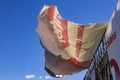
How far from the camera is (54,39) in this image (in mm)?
13188

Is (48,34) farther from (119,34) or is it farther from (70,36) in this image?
(119,34)

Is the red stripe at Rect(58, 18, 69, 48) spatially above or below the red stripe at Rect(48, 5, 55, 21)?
below

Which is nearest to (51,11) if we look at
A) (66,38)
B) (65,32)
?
(65,32)

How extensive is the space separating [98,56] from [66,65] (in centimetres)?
172

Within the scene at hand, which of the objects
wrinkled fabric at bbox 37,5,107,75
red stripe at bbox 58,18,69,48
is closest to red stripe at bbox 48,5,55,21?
wrinkled fabric at bbox 37,5,107,75

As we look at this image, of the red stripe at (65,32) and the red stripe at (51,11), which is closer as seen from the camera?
the red stripe at (51,11)

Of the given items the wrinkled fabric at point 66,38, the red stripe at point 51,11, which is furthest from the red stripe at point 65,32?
the red stripe at point 51,11

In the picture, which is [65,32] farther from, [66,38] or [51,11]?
[51,11]

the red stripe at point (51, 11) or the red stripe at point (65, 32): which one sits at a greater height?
the red stripe at point (51, 11)

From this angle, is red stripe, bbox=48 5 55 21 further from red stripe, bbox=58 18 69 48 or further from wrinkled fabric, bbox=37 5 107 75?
red stripe, bbox=58 18 69 48

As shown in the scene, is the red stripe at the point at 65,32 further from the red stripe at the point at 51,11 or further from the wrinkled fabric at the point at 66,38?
the red stripe at the point at 51,11

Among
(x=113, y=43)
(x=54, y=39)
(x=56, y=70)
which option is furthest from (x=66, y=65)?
(x=113, y=43)

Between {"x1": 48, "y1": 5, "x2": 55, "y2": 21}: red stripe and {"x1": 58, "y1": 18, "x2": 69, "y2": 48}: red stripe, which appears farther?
{"x1": 58, "y1": 18, "x2": 69, "y2": 48}: red stripe

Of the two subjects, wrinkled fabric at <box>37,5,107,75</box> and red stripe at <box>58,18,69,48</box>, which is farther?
red stripe at <box>58,18,69,48</box>
